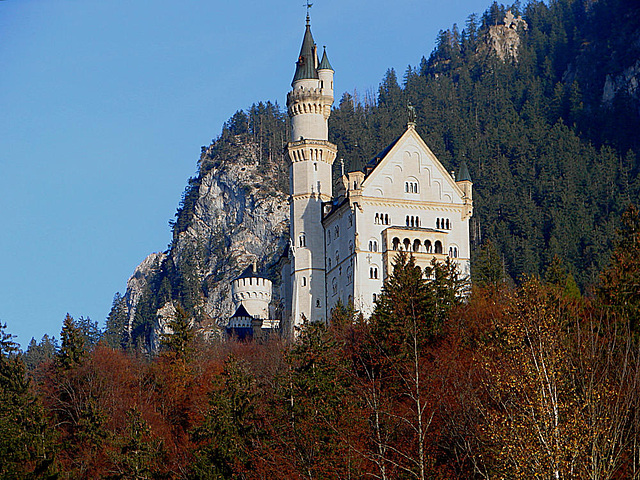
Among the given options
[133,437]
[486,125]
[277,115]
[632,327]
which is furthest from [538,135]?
[133,437]

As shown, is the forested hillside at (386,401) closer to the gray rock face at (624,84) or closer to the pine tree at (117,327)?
the pine tree at (117,327)

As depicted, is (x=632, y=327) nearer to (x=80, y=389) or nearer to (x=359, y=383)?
(x=359, y=383)

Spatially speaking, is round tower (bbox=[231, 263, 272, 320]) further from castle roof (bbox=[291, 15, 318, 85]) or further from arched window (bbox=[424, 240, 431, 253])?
arched window (bbox=[424, 240, 431, 253])

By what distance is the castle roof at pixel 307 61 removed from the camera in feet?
293

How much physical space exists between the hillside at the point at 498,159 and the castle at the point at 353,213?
2775cm

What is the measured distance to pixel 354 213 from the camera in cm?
8000

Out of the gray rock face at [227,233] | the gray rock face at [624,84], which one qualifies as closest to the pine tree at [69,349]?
the gray rock face at [227,233]

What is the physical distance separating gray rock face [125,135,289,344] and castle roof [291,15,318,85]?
169 ft

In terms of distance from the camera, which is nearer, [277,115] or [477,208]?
[477,208]

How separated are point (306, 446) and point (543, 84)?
487ft

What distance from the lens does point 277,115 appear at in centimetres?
19138

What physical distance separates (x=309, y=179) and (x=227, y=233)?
77980 millimetres

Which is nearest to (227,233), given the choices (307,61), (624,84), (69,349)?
(624,84)

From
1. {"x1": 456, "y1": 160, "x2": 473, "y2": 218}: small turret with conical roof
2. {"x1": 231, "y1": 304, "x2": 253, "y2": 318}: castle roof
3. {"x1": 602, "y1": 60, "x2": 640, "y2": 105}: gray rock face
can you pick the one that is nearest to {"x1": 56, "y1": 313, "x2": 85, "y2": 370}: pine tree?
{"x1": 456, "y1": 160, "x2": 473, "y2": 218}: small turret with conical roof
